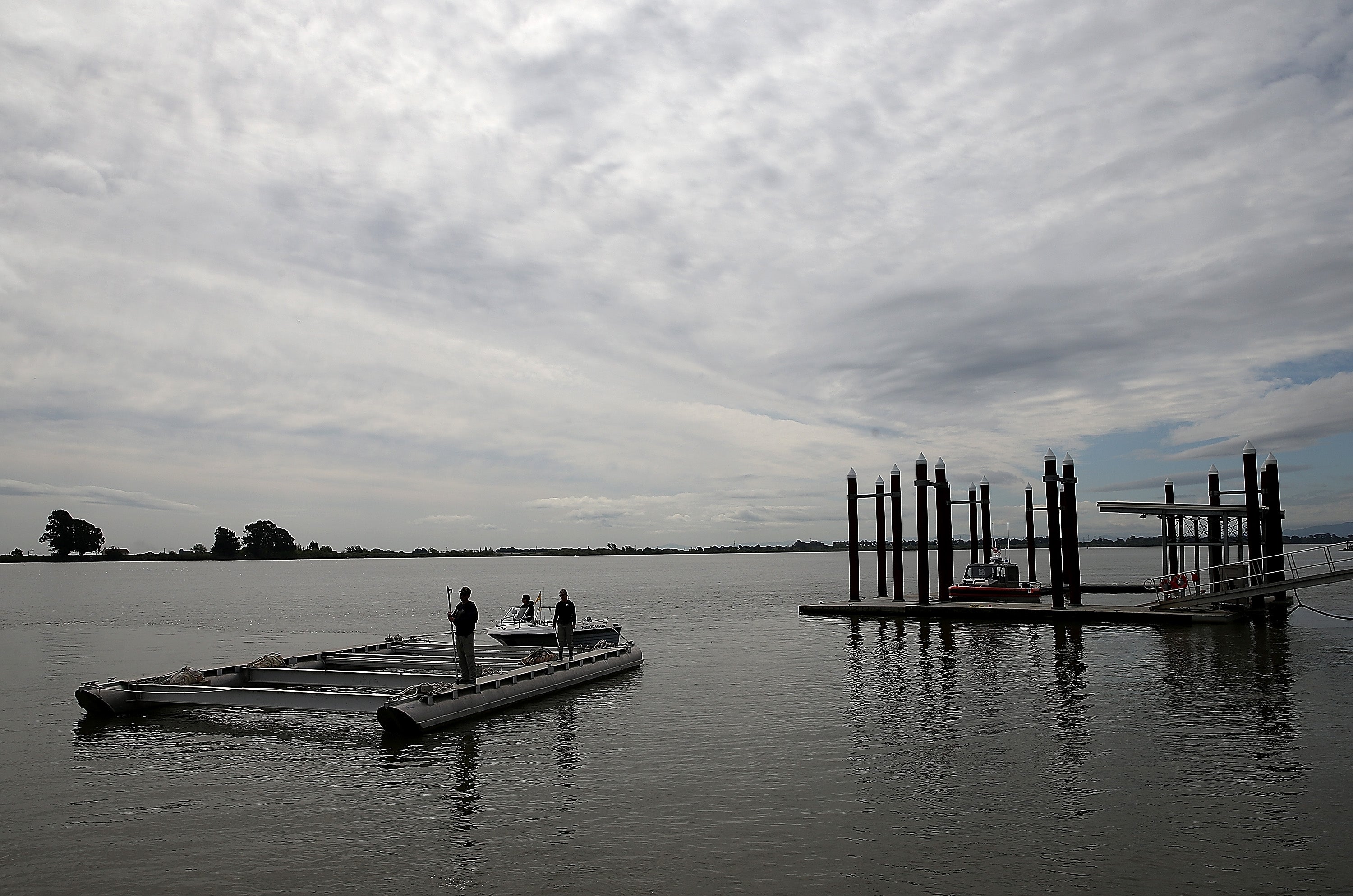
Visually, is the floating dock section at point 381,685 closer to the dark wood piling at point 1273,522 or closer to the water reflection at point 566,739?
the water reflection at point 566,739

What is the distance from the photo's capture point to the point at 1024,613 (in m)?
39.4

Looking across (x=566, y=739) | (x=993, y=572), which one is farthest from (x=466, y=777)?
(x=993, y=572)

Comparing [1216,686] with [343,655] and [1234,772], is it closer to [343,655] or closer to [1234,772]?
[1234,772]

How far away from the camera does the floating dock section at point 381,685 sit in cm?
1858

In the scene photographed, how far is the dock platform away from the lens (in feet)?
121

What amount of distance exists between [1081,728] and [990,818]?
6.87 metres

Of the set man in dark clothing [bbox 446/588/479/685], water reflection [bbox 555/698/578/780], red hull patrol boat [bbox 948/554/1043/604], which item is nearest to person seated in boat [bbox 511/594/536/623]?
water reflection [bbox 555/698/578/780]

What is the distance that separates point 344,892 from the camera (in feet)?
32.1

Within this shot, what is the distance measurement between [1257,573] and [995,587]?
1226 centimetres

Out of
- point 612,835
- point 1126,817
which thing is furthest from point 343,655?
point 1126,817

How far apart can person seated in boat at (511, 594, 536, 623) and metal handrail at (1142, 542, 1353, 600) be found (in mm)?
26257

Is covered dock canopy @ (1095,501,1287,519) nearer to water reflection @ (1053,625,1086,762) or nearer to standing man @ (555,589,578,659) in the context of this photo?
water reflection @ (1053,625,1086,762)

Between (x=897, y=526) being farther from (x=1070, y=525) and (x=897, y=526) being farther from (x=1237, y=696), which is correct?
(x=1237, y=696)

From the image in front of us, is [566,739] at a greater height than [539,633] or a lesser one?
lesser
